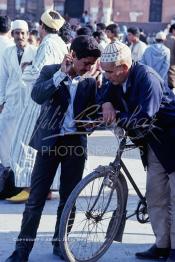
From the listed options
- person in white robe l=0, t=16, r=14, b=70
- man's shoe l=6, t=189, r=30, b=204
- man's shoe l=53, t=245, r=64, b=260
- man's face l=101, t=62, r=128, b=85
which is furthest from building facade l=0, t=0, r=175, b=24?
man's face l=101, t=62, r=128, b=85

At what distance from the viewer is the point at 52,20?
22.9 ft

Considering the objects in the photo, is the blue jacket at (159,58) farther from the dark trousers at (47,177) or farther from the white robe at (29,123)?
the dark trousers at (47,177)

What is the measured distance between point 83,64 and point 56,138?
0.59 metres

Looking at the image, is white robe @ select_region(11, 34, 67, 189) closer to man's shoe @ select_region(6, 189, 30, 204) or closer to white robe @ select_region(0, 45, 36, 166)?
man's shoe @ select_region(6, 189, 30, 204)

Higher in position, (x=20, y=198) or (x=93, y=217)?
(x=93, y=217)

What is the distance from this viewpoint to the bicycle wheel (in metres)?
5.22

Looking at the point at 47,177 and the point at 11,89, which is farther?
the point at 11,89

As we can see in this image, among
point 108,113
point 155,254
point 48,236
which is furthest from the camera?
point 48,236

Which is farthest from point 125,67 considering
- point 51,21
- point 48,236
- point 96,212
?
point 51,21

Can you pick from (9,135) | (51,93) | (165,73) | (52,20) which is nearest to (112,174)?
(51,93)

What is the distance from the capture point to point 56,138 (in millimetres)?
5398

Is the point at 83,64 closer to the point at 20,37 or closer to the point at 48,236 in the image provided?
the point at 48,236

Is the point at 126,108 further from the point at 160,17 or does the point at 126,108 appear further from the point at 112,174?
the point at 160,17

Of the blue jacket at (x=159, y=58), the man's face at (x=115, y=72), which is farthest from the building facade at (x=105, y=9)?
the man's face at (x=115, y=72)
